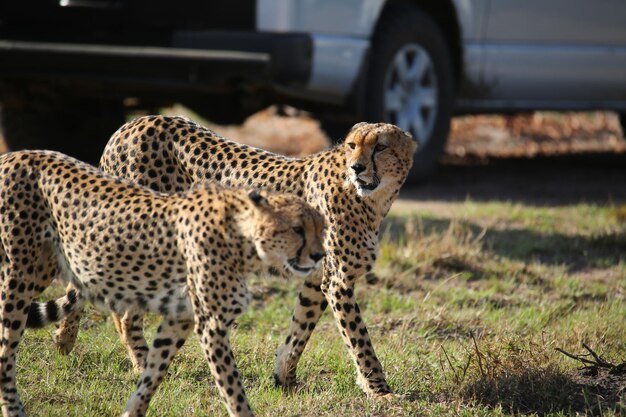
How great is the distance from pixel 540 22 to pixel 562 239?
2.29 metres

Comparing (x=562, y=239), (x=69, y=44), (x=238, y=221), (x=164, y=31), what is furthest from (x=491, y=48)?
(x=238, y=221)

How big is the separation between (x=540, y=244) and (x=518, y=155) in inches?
172

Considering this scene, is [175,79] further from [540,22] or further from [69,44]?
[540,22]

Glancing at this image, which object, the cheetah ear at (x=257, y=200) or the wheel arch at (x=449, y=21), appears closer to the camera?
the cheetah ear at (x=257, y=200)

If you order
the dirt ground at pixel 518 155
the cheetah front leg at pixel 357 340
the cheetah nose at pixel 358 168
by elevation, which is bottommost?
the dirt ground at pixel 518 155

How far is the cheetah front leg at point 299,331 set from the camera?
15.7 ft

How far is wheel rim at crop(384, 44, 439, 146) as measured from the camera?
28.1 feet

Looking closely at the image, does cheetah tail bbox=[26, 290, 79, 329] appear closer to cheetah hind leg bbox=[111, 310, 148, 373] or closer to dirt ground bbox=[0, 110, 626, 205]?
cheetah hind leg bbox=[111, 310, 148, 373]

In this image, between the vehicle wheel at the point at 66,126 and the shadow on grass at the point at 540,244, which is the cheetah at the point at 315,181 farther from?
the vehicle wheel at the point at 66,126

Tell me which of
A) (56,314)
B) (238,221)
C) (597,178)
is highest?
(238,221)

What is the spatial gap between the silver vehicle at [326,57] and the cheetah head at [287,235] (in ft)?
12.0

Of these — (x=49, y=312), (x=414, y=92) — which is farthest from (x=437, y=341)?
(x=414, y=92)

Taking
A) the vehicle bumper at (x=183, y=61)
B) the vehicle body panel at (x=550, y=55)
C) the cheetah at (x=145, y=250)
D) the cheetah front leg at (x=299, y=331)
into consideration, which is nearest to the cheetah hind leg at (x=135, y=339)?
the cheetah at (x=145, y=250)

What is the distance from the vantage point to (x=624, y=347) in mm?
5324
